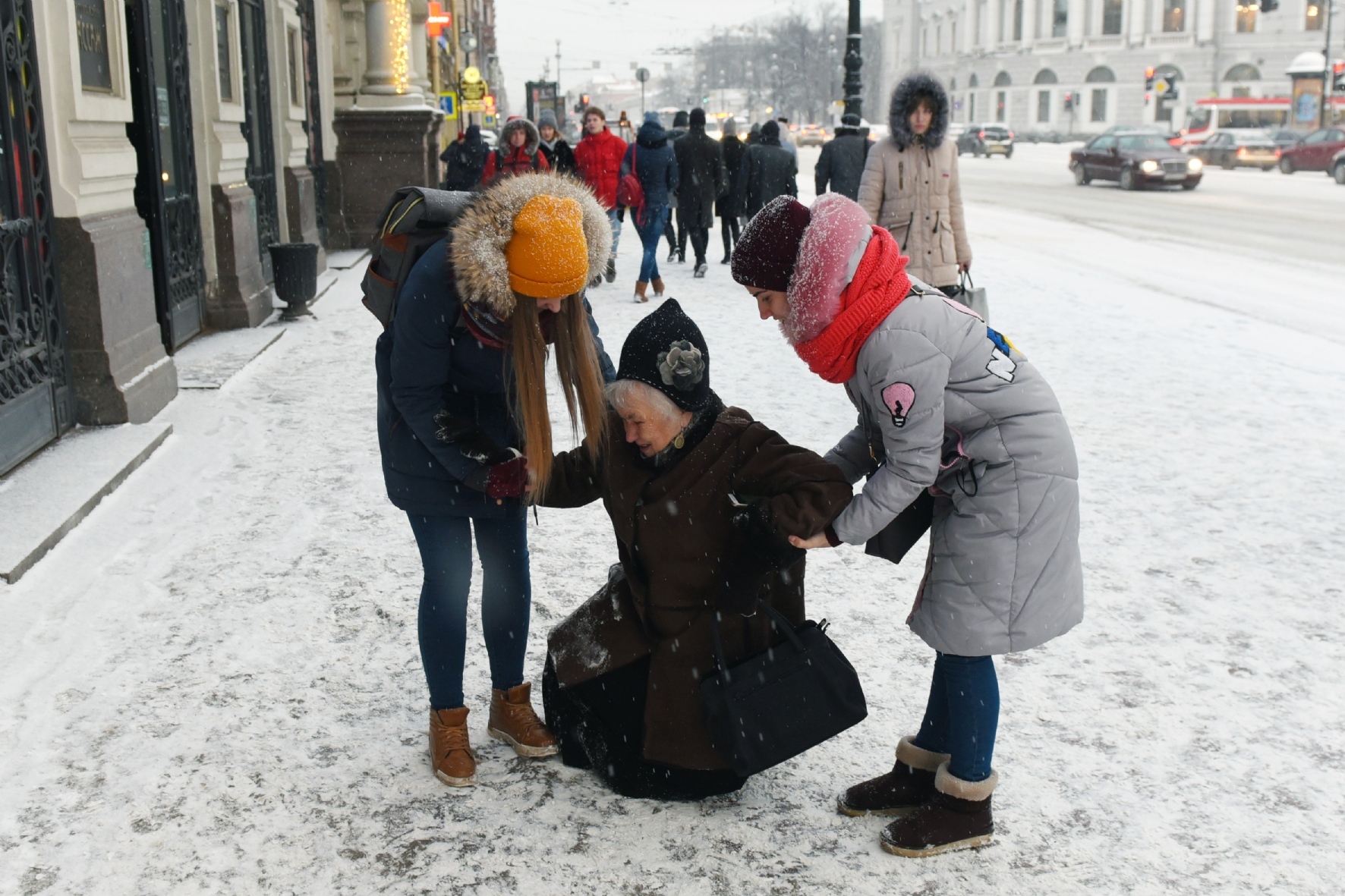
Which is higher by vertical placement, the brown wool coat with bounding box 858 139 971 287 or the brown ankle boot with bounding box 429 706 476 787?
the brown wool coat with bounding box 858 139 971 287

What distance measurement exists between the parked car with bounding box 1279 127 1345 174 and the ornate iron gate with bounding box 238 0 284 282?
98.8ft

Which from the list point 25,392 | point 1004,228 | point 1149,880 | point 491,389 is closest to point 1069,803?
point 1149,880

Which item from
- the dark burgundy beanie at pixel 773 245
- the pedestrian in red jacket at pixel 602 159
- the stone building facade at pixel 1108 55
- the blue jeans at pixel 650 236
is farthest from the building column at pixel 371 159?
the stone building facade at pixel 1108 55

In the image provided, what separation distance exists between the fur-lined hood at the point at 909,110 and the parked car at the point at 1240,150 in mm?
33938

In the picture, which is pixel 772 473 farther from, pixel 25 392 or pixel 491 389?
pixel 25 392

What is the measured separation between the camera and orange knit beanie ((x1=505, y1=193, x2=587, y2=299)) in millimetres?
2693

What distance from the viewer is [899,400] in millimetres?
2551

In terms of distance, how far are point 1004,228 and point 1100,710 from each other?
16.3 m

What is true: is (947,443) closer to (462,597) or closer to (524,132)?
(462,597)

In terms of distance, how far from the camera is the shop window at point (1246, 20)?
7369 centimetres

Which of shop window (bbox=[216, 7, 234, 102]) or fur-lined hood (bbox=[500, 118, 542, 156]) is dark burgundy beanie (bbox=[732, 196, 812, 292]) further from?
fur-lined hood (bbox=[500, 118, 542, 156])

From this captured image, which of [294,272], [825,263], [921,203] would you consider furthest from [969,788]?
[294,272]

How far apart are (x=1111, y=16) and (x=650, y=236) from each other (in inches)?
3179

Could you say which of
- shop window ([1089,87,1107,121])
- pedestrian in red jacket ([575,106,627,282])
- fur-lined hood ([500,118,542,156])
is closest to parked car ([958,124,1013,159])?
shop window ([1089,87,1107,121])
